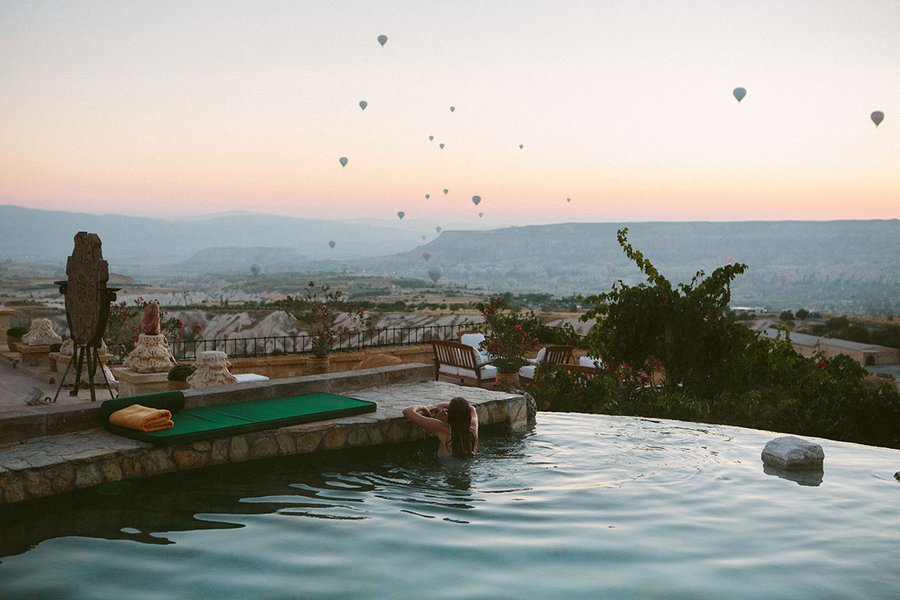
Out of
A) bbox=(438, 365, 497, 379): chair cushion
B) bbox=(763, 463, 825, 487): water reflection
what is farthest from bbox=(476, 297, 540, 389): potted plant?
bbox=(763, 463, 825, 487): water reflection

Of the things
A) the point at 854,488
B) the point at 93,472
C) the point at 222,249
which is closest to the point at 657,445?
the point at 854,488

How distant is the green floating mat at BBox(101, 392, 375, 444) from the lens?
6.06 meters

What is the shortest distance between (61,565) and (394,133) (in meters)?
31.6

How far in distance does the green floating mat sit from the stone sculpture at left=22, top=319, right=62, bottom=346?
812 cm

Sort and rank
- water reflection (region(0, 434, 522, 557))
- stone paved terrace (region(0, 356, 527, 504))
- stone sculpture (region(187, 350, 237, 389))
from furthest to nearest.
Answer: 1. stone sculpture (region(187, 350, 237, 389))
2. stone paved terrace (region(0, 356, 527, 504))
3. water reflection (region(0, 434, 522, 557))

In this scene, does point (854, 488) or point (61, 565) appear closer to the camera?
point (61, 565)

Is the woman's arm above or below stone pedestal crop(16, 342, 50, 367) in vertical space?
above

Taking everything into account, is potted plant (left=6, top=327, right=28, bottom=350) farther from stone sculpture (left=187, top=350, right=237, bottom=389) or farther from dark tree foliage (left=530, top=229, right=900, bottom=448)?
dark tree foliage (left=530, top=229, right=900, bottom=448)

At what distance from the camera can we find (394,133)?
34.8 m

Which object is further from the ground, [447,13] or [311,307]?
[447,13]

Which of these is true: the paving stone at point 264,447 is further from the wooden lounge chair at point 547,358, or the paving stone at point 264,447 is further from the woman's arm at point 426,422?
the wooden lounge chair at point 547,358

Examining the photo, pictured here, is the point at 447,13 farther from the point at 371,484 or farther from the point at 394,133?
the point at 371,484

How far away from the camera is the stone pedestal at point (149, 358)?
10.4 metres

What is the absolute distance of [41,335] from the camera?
44.9 ft
